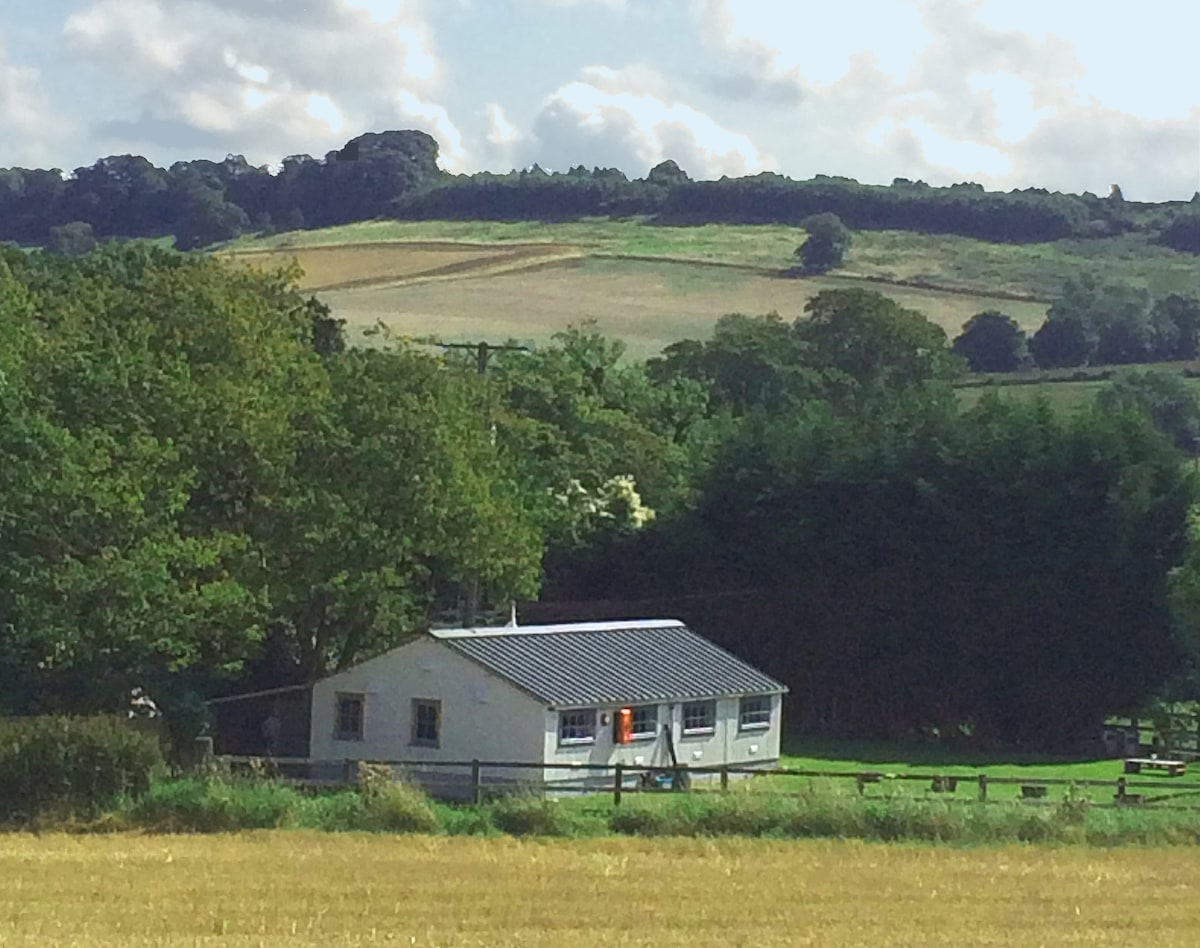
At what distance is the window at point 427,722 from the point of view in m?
44.3

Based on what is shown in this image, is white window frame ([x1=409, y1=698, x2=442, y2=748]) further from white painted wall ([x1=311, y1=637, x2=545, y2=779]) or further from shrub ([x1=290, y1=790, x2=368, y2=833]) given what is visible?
shrub ([x1=290, y1=790, x2=368, y2=833])

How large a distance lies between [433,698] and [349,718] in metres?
2.06

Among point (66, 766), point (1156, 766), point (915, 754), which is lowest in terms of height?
point (915, 754)

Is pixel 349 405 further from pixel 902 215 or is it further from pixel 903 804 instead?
pixel 902 215

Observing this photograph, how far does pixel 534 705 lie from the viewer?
141 feet

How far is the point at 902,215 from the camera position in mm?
171500

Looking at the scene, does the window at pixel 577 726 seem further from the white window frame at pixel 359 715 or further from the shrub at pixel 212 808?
the shrub at pixel 212 808

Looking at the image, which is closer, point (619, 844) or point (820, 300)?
point (619, 844)

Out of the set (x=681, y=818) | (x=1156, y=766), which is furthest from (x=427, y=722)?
(x=1156, y=766)

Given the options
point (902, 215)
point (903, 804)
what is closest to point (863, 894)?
point (903, 804)

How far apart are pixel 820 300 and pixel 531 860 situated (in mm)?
80873

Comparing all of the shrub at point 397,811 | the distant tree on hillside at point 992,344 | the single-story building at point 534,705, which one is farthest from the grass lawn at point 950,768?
the distant tree on hillside at point 992,344

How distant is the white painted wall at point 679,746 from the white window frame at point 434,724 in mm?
2346

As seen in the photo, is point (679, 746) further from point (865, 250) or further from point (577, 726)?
point (865, 250)
